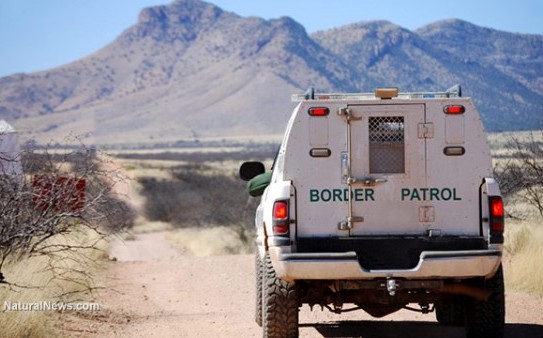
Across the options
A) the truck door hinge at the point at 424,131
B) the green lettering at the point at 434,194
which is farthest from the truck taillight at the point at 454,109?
the green lettering at the point at 434,194

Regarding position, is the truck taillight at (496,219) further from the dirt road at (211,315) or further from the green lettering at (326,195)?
the dirt road at (211,315)

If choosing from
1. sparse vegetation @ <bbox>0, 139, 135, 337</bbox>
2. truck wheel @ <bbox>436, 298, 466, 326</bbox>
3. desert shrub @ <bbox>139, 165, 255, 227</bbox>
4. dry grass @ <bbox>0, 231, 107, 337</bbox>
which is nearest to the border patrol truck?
truck wheel @ <bbox>436, 298, 466, 326</bbox>

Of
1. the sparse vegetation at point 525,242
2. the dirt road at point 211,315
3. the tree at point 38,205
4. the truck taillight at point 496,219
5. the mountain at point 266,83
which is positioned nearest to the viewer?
the truck taillight at point 496,219

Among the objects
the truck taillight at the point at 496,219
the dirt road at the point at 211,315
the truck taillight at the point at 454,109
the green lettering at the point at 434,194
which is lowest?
the dirt road at the point at 211,315

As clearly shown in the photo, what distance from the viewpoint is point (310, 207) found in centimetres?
868

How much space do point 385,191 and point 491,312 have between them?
60.3 inches

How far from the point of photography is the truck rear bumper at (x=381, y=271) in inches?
333

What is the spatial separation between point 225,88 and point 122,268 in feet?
482

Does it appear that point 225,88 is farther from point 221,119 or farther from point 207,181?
point 207,181

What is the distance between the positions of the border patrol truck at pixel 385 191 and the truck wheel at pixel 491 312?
35 centimetres

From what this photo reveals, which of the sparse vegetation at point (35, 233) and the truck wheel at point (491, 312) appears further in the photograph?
the sparse vegetation at point (35, 233)

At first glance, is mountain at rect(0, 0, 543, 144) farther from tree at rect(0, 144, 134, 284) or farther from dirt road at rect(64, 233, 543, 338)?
tree at rect(0, 144, 134, 284)

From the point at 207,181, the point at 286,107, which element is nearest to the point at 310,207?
the point at 207,181

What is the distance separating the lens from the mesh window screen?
8781 millimetres
